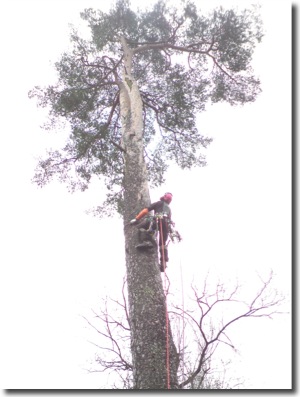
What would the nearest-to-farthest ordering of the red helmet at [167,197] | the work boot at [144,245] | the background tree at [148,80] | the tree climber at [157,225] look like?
the work boot at [144,245]
the tree climber at [157,225]
the red helmet at [167,197]
the background tree at [148,80]

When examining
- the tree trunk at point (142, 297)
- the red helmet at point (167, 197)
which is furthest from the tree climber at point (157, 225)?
the tree trunk at point (142, 297)

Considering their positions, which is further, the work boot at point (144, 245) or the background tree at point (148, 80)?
the background tree at point (148, 80)

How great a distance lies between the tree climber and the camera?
443cm

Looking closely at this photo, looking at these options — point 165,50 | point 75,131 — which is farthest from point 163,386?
point 165,50

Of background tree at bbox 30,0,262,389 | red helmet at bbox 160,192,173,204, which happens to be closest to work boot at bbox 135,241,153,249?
red helmet at bbox 160,192,173,204

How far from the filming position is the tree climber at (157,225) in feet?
14.5

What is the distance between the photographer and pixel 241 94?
8.75m

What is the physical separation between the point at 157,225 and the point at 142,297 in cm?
97

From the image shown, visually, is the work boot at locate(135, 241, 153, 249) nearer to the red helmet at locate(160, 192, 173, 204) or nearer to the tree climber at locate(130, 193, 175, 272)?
the tree climber at locate(130, 193, 175, 272)

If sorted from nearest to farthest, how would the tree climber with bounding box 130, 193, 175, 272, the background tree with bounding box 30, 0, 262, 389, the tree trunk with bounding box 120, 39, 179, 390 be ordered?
the tree trunk with bounding box 120, 39, 179, 390
the tree climber with bounding box 130, 193, 175, 272
the background tree with bounding box 30, 0, 262, 389

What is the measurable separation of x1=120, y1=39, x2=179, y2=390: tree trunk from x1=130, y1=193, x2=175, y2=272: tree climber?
104 mm

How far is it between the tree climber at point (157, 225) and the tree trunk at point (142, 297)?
10cm

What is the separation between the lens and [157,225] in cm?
448

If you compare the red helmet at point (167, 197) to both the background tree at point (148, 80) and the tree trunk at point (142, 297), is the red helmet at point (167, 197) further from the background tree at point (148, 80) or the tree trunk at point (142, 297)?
the background tree at point (148, 80)
